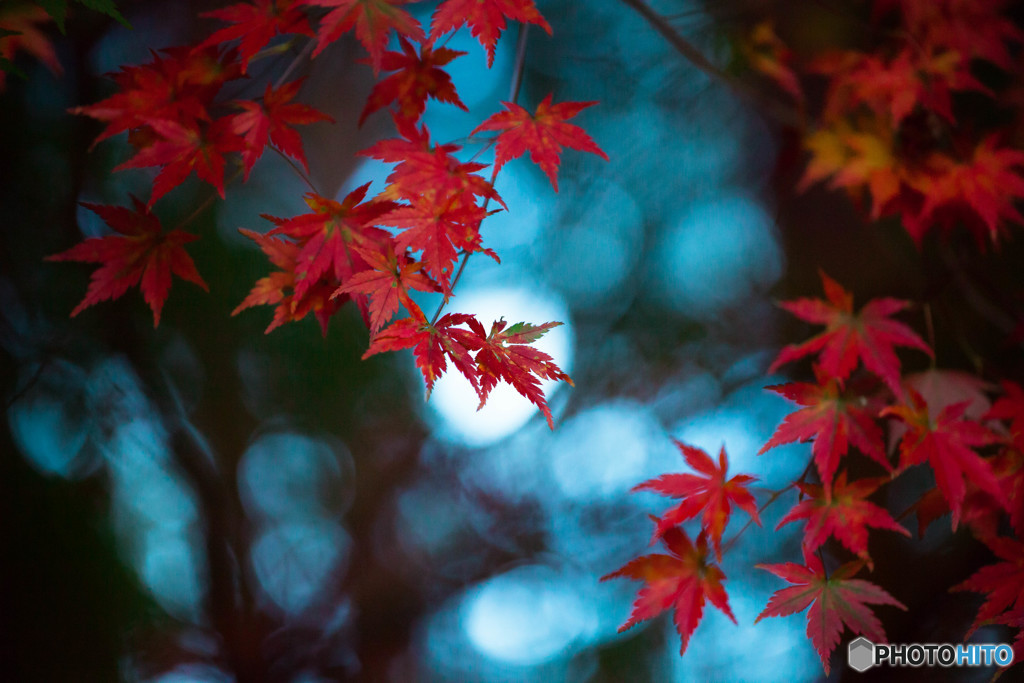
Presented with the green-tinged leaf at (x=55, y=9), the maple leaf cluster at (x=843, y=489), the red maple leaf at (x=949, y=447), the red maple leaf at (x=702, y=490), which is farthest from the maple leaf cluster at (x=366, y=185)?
the red maple leaf at (x=949, y=447)

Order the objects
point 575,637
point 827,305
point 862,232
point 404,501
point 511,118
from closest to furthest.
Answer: point 511,118
point 827,305
point 862,232
point 575,637
point 404,501

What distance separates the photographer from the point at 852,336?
1210 millimetres

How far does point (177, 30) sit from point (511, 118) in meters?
2.47

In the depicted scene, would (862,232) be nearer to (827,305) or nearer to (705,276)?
(705,276)

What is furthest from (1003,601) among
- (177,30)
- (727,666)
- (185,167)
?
(177,30)

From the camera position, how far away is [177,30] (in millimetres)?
2416

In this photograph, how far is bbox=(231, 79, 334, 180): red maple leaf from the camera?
103 cm

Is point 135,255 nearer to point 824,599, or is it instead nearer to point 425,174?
point 425,174

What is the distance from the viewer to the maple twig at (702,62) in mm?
1389

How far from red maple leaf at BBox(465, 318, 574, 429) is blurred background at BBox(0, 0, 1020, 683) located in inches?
71.9

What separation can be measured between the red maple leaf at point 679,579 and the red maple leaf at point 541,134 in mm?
881

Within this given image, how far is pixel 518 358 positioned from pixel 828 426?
731 mm

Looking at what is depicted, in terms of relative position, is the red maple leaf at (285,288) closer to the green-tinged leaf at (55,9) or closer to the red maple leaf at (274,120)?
the red maple leaf at (274,120)

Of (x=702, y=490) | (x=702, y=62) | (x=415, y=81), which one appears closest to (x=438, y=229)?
(x=415, y=81)
